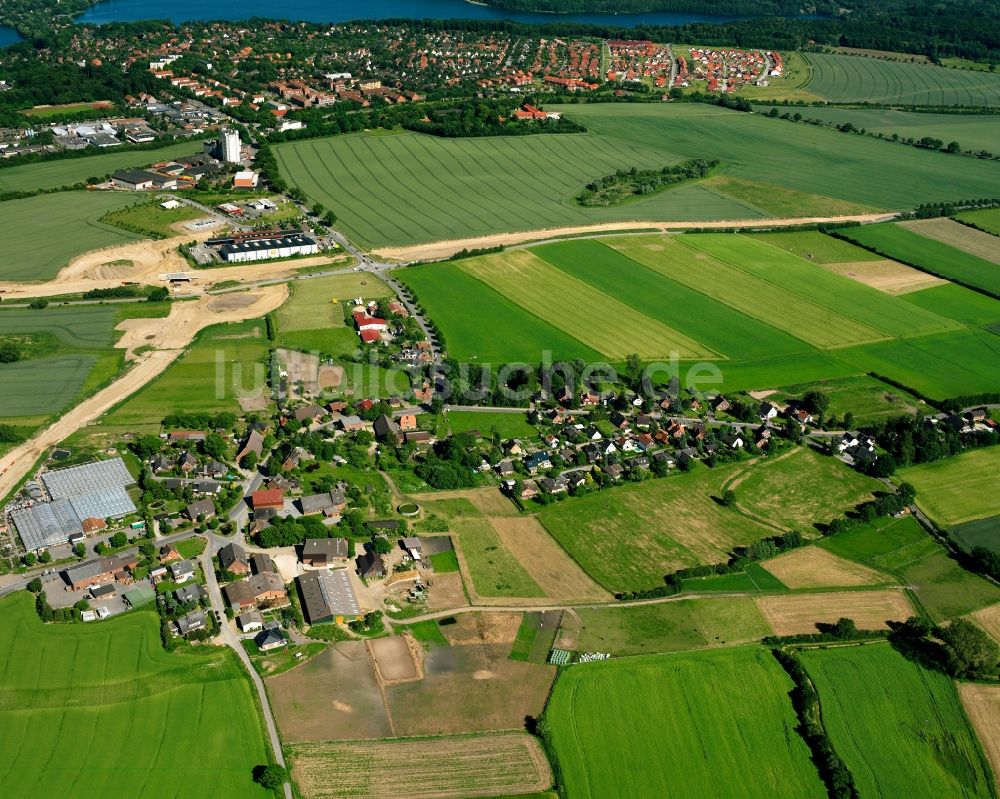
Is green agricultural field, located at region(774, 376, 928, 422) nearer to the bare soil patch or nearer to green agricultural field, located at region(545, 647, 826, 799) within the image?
green agricultural field, located at region(545, 647, 826, 799)

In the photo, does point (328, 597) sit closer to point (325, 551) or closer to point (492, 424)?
point (325, 551)

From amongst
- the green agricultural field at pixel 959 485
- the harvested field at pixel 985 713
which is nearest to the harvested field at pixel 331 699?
the harvested field at pixel 985 713

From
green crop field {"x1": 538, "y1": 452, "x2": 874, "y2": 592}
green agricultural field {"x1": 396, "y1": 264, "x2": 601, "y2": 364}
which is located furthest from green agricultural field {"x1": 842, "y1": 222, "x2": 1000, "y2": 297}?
green agricultural field {"x1": 396, "y1": 264, "x2": 601, "y2": 364}

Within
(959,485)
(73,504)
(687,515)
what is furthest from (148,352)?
(959,485)

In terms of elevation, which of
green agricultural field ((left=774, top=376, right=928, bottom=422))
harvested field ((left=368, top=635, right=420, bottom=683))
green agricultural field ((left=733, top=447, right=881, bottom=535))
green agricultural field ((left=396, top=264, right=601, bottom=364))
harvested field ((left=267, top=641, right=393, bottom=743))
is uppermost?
green agricultural field ((left=396, top=264, right=601, bottom=364))

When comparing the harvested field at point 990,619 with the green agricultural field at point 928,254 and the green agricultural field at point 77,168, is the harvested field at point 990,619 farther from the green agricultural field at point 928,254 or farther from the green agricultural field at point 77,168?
the green agricultural field at point 77,168
